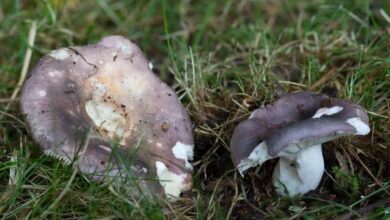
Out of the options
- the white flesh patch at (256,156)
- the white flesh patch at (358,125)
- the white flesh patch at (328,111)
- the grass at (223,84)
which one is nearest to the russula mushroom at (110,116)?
the grass at (223,84)

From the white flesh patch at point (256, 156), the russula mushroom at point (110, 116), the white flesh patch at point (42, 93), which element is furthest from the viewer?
the white flesh patch at point (42, 93)

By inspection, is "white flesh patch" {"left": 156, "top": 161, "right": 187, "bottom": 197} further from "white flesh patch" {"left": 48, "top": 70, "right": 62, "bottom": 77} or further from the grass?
"white flesh patch" {"left": 48, "top": 70, "right": 62, "bottom": 77}

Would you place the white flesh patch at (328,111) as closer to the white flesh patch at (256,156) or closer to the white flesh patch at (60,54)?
the white flesh patch at (256,156)

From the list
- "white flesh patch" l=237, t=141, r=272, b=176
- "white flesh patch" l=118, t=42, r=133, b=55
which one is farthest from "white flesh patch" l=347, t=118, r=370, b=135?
"white flesh patch" l=118, t=42, r=133, b=55

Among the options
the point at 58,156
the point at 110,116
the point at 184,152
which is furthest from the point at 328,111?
the point at 58,156

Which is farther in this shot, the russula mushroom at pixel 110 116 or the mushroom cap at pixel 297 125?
the russula mushroom at pixel 110 116

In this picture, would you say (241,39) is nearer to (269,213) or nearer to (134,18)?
(134,18)

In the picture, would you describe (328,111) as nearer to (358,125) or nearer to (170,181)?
(358,125)
